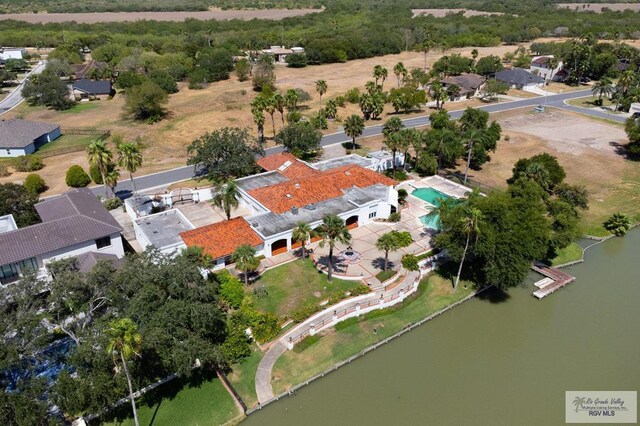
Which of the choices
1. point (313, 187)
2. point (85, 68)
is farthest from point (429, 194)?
point (85, 68)

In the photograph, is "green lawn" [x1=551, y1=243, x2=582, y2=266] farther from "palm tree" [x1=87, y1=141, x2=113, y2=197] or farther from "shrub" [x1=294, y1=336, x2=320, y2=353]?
"palm tree" [x1=87, y1=141, x2=113, y2=197]

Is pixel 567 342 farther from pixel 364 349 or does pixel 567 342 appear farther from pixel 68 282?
pixel 68 282

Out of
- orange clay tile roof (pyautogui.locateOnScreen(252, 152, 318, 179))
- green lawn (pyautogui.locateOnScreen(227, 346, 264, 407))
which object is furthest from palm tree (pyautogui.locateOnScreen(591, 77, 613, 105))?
green lawn (pyautogui.locateOnScreen(227, 346, 264, 407))

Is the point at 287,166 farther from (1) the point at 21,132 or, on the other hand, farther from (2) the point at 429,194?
(1) the point at 21,132

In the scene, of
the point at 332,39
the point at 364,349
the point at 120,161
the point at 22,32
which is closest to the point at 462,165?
the point at 364,349

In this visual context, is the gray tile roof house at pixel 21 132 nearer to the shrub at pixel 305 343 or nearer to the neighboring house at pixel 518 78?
the shrub at pixel 305 343

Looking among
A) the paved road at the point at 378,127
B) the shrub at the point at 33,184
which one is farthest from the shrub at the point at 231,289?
the shrub at the point at 33,184

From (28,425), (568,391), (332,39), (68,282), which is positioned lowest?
(568,391)
